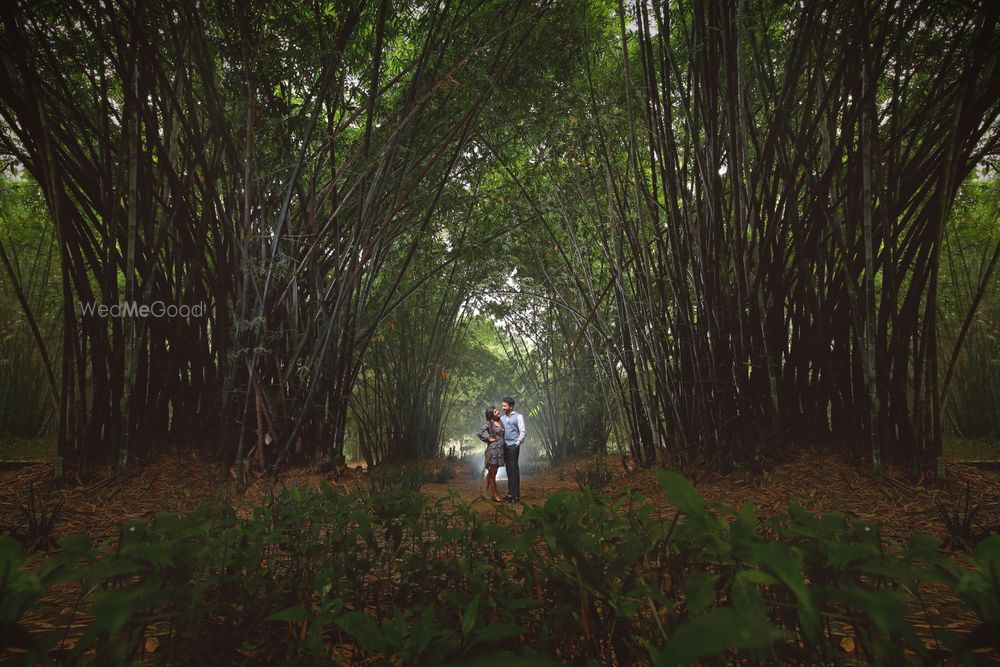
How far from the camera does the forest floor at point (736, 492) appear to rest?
1584 millimetres

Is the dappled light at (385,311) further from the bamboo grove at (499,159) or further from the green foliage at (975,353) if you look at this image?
the green foliage at (975,353)

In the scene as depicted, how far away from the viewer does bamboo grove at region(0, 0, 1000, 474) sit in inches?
72.4

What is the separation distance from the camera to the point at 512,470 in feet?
11.6

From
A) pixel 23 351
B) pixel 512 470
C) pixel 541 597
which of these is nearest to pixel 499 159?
pixel 512 470

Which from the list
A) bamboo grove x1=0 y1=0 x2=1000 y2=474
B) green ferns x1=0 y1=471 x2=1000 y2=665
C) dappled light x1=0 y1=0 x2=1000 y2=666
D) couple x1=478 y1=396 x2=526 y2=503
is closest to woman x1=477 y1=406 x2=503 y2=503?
couple x1=478 y1=396 x2=526 y2=503

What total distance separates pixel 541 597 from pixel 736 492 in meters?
1.56

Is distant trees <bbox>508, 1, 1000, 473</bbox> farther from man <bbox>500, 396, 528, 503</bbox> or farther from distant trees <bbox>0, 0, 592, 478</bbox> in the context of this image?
man <bbox>500, 396, 528, 503</bbox>

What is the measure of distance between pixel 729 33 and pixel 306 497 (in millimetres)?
2555

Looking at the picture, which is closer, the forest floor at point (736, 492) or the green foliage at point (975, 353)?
the forest floor at point (736, 492)

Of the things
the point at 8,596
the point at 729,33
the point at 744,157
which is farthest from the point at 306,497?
the point at 729,33

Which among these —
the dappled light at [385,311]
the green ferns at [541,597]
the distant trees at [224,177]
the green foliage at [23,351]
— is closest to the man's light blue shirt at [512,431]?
the dappled light at [385,311]

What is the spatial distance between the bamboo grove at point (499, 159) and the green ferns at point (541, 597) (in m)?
1.34

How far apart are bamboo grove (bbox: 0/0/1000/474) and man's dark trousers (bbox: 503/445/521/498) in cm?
102

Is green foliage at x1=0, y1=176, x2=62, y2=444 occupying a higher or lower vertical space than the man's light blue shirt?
higher
